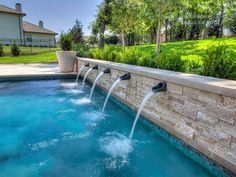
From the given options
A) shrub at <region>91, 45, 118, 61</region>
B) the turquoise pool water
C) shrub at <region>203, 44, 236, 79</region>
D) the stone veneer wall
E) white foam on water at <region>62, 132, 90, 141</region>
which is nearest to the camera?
the stone veneer wall

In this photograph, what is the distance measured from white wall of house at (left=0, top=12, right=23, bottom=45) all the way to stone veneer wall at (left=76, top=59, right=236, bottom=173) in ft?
90.1

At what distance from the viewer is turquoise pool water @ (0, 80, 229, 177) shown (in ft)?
10.2

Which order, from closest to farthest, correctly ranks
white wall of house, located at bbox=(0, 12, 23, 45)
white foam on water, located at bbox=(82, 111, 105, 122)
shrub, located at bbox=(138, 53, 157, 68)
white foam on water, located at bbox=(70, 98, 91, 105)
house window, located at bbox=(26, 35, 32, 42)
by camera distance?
white foam on water, located at bbox=(82, 111, 105, 122) → shrub, located at bbox=(138, 53, 157, 68) → white foam on water, located at bbox=(70, 98, 91, 105) → white wall of house, located at bbox=(0, 12, 23, 45) → house window, located at bbox=(26, 35, 32, 42)

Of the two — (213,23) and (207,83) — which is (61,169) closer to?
(207,83)

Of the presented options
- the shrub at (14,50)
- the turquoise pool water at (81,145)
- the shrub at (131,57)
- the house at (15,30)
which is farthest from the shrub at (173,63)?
the house at (15,30)

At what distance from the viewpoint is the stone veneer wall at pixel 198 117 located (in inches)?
104

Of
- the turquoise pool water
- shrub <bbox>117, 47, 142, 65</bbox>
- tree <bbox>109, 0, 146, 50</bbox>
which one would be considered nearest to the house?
tree <bbox>109, 0, 146, 50</bbox>

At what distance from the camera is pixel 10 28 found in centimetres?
2886

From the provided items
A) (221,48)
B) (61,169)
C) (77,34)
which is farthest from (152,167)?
(77,34)

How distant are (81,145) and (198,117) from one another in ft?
6.54

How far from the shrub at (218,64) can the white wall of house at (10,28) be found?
→ 27.9m

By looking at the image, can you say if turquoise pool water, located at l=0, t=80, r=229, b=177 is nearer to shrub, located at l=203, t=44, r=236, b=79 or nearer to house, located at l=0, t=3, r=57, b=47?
shrub, located at l=203, t=44, r=236, b=79

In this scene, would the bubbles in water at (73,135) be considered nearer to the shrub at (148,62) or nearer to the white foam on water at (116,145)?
the white foam on water at (116,145)

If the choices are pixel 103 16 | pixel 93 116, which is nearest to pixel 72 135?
pixel 93 116
